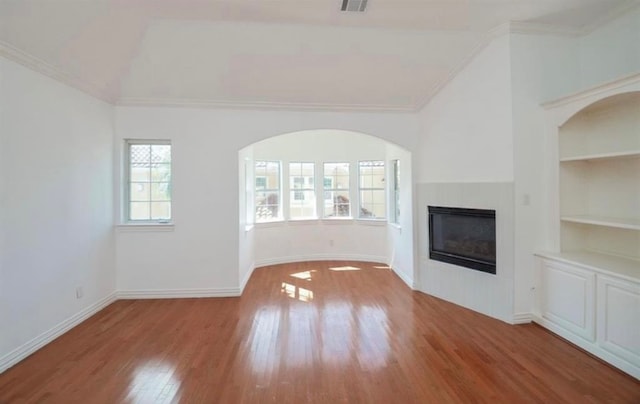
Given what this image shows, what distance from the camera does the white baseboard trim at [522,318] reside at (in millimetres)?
3316

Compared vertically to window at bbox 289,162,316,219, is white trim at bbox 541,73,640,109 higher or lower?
higher

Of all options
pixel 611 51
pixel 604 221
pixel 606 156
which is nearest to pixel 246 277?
pixel 604 221

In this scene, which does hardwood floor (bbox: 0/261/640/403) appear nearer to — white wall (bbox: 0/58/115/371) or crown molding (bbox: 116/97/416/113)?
white wall (bbox: 0/58/115/371)

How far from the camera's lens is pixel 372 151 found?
21.0 ft

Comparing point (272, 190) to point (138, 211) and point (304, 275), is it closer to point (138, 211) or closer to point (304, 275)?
point (304, 275)

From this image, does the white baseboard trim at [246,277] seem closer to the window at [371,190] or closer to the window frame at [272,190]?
the window frame at [272,190]

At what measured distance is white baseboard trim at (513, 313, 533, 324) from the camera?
131 inches

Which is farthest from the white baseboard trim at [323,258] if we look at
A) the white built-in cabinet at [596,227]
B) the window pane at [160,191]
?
the white built-in cabinet at [596,227]

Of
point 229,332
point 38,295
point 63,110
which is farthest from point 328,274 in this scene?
point 63,110

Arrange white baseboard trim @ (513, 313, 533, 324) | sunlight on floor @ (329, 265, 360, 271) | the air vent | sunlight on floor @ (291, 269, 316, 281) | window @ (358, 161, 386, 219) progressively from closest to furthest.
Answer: the air vent, white baseboard trim @ (513, 313, 533, 324), sunlight on floor @ (291, 269, 316, 281), sunlight on floor @ (329, 265, 360, 271), window @ (358, 161, 386, 219)

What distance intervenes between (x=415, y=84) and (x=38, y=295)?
4895 millimetres

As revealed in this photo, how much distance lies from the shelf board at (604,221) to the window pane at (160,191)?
4.96 meters

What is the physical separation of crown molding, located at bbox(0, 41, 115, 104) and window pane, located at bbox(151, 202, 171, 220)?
1516 mm

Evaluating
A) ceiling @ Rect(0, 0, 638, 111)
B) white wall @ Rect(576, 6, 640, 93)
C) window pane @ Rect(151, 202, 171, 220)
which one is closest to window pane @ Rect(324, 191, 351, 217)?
ceiling @ Rect(0, 0, 638, 111)
